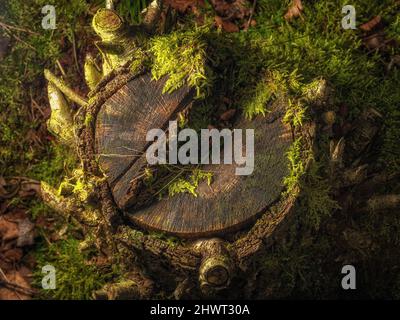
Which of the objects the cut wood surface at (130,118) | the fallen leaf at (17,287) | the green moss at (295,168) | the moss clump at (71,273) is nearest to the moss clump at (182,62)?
the cut wood surface at (130,118)

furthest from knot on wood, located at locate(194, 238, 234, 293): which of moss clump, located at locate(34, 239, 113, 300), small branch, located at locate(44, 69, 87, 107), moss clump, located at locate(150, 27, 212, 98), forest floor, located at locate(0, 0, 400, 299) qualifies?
small branch, located at locate(44, 69, 87, 107)

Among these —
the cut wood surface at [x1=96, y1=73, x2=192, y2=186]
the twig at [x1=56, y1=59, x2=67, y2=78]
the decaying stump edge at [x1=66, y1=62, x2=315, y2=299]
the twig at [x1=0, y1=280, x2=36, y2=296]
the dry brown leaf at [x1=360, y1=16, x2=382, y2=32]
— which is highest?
the dry brown leaf at [x1=360, y1=16, x2=382, y2=32]

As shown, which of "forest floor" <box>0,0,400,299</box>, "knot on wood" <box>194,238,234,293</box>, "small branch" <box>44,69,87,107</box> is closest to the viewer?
"knot on wood" <box>194,238,234,293</box>

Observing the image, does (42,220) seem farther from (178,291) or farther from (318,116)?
(318,116)

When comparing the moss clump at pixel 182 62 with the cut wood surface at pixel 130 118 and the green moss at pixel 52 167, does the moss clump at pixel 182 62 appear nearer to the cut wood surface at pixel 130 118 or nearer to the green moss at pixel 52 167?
the cut wood surface at pixel 130 118

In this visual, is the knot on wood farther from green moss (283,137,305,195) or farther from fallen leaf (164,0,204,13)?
fallen leaf (164,0,204,13)

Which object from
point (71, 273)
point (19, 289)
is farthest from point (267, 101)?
point (19, 289)

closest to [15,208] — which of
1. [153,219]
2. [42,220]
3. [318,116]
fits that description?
[42,220]
